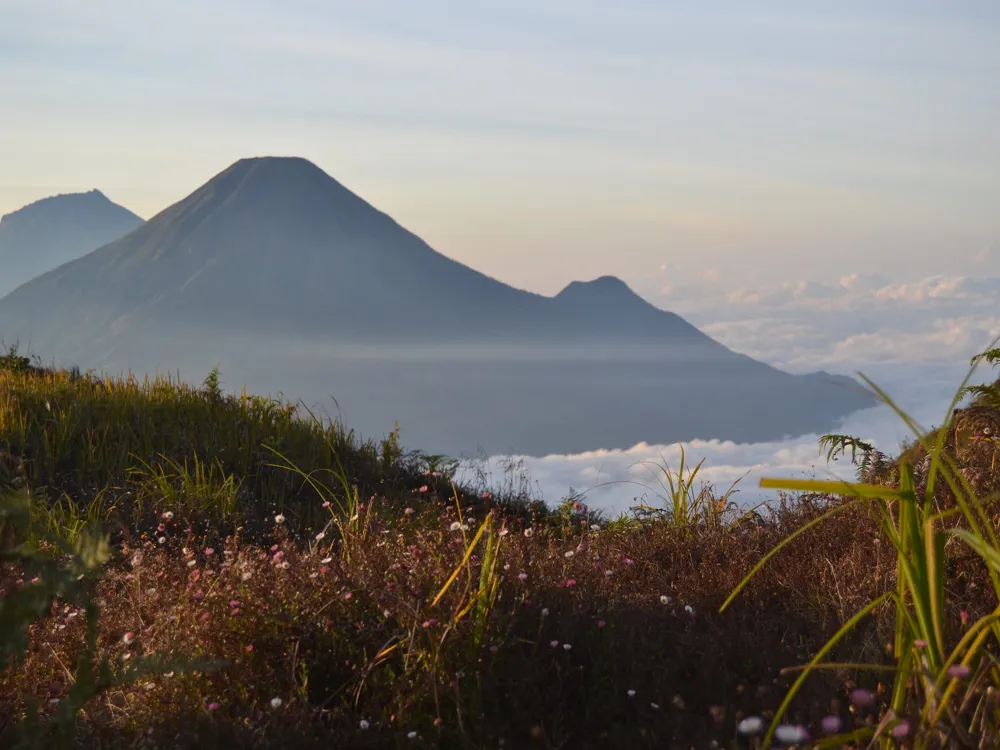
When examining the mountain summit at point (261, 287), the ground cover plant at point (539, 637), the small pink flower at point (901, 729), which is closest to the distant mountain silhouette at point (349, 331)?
the mountain summit at point (261, 287)

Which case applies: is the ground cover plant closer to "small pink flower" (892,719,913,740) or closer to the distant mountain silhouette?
"small pink flower" (892,719,913,740)

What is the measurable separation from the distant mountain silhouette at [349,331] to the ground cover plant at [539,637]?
398ft

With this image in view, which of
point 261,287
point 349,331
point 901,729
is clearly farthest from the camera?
point 261,287

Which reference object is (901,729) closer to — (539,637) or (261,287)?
(539,637)

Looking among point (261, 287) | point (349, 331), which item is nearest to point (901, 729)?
point (349, 331)

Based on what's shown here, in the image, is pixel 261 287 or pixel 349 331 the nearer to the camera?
pixel 349 331

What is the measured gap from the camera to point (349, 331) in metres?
170

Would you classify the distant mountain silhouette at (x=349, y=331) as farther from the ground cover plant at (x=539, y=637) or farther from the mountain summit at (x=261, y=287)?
the ground cover plant at (x=539, y=637)

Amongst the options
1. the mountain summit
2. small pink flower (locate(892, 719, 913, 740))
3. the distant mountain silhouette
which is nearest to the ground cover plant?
small pink flower (locate(892, 719, 913, 740))

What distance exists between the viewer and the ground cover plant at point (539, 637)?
7.68 ft

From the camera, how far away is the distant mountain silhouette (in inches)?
5699

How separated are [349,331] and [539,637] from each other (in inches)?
6703

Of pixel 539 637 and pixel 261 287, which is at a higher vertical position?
pixel 261 287

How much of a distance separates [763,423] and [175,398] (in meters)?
147
